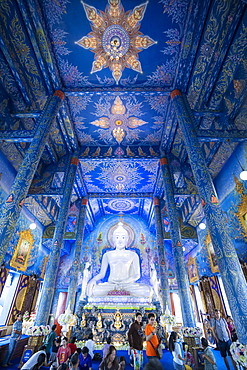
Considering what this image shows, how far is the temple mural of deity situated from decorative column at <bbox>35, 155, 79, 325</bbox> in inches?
1.5

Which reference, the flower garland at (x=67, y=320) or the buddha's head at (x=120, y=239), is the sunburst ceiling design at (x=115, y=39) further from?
the buddha's head at (x=120, y=239)

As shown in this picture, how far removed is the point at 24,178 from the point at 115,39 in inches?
193

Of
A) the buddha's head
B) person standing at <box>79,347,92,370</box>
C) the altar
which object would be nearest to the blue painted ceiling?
the altar

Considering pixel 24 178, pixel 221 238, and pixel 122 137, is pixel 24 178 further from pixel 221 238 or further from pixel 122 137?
pixel 122 137

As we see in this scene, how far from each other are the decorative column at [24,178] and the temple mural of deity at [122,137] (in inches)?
1.1

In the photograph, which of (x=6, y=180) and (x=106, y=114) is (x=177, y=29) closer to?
(x=106, y=114)

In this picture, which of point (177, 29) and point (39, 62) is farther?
point (39, 62)

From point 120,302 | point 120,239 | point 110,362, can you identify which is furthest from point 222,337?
point 120,239

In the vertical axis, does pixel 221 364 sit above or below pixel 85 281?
below

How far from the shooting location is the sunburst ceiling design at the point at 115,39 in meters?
5.48

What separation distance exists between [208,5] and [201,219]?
847 centimetres

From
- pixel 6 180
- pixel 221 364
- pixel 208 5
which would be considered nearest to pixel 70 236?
pixel 6 180

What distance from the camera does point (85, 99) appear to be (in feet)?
24.5

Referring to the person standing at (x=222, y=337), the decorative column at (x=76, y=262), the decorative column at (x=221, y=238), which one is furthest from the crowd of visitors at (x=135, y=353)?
the decorative column at (x=76, y=262)
